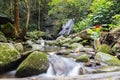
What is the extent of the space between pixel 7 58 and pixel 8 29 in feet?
25.6

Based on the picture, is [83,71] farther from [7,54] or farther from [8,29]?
Answer: [8,29]

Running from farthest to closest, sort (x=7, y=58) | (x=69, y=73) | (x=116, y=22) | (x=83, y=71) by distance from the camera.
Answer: (x=116, y=22), (x=69, y=73), (x=83, y=71), (x=7, y=58)

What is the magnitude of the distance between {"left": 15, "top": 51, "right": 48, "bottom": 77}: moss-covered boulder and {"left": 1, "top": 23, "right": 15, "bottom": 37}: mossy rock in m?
7.68

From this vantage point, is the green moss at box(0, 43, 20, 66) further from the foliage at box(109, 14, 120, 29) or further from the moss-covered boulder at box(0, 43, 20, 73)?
the foliage at box(109, 14, 120, 29)

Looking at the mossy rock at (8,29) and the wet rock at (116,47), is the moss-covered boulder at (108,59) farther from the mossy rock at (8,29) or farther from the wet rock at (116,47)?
the mossy rock at (8,29)

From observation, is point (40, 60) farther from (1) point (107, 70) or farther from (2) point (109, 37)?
(2) point (109, 37)

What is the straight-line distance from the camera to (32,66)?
6.07 meters

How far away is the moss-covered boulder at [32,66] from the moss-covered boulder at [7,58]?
45 cm

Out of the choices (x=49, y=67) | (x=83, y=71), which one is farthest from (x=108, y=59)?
(x=49, y=67)

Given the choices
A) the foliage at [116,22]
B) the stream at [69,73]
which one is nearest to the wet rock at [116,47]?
the stream at [69,73]

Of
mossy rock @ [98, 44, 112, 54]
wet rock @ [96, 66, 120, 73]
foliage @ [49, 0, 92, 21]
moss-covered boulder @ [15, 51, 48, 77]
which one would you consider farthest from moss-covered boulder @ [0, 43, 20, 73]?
foliage @ [49, 0, 92, 21]

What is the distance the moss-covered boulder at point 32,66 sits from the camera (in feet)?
19.7

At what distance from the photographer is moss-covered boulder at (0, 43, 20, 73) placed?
6258 millimetres

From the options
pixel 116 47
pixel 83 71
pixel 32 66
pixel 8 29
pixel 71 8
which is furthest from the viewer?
pixel 71 8
